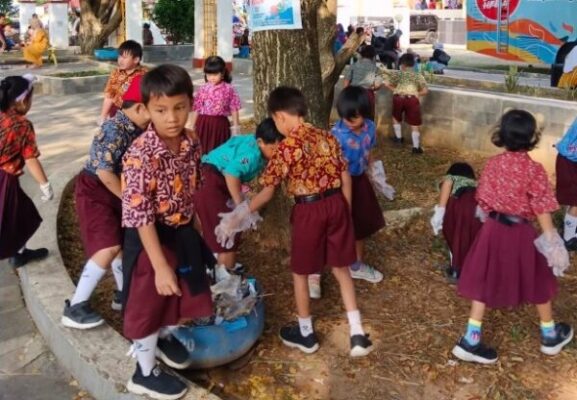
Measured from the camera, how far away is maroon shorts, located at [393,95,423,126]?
8.27 meters

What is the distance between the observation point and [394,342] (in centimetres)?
382

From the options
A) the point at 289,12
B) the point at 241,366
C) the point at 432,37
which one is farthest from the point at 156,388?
the point at 432,37

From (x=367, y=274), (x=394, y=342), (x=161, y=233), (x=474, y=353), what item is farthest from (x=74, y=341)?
(x=474, y=353)

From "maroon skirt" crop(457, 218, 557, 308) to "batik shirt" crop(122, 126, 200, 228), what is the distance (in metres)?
1.62

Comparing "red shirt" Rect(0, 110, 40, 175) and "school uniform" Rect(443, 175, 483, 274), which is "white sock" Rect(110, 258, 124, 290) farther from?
"school uniform" Rect(443, 175, 483, 274)

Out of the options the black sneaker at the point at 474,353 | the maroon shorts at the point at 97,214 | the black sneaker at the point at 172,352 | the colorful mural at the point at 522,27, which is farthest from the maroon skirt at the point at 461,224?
the colorful mural at the point at 522,27

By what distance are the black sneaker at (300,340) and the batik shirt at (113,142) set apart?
1.27m

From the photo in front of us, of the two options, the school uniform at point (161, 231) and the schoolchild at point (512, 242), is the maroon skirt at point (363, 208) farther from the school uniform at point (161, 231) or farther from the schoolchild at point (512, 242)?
the school uniform at point (161, 231)

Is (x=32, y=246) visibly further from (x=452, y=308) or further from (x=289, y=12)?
(x=452, y=308)

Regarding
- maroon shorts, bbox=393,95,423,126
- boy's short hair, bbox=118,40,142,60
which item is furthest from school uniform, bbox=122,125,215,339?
maroon shorts, bbox=393,95,423,126

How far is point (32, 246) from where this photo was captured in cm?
477

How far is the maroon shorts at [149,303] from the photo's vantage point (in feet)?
9.62

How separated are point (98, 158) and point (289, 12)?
187 cm

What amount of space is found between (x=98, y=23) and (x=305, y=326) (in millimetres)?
19270
